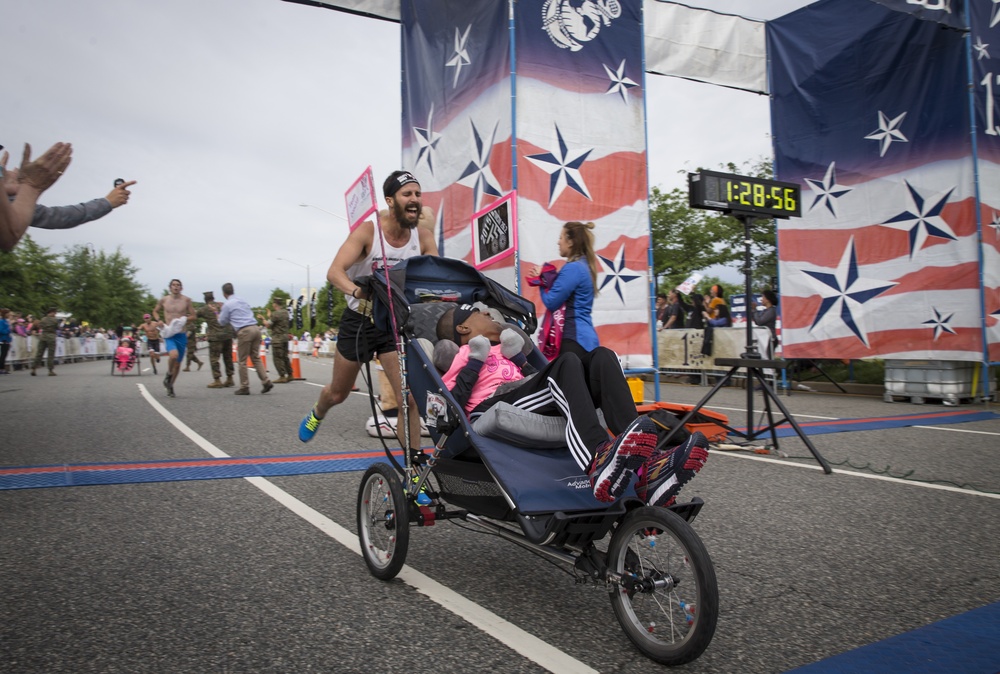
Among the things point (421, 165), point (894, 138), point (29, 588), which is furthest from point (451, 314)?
point (894, 138)

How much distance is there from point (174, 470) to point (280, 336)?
1026 centimetres

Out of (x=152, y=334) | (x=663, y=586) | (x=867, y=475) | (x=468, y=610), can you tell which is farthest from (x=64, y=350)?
(x=663, y=586)

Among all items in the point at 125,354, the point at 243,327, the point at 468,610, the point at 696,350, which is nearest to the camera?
the point at 468,610

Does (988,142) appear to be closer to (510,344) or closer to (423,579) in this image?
(510,344)

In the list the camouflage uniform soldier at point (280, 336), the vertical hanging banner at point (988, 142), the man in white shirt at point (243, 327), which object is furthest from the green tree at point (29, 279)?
the vertical hanging banner at point (988, 142)

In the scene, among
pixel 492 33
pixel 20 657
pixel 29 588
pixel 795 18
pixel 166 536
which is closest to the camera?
pixel 20 657

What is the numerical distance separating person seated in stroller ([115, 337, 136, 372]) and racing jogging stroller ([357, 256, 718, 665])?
19.1 meters

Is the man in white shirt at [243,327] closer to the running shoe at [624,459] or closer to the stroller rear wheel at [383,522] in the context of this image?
the stroller rear wheel at [383,522]

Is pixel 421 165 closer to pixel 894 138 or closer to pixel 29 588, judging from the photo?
pixel 894 138

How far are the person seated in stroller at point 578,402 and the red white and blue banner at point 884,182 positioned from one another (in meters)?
9.21

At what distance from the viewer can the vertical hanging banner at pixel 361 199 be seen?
3725 mm

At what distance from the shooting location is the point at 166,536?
3670 millimetres

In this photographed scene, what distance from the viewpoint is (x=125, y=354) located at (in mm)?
20125

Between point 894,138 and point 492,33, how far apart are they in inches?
290
